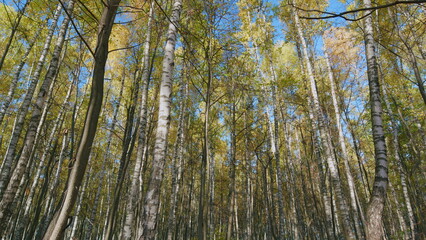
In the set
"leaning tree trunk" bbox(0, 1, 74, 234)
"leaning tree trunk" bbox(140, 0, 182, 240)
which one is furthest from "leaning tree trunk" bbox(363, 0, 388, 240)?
"leaning tree trunk" bbox(0, 1, 74, 234)

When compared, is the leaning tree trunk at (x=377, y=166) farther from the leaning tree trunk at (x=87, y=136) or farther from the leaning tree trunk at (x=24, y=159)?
the leaning tree trunk at (x=24, y=159)

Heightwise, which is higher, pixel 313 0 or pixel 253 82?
pixel 313 0

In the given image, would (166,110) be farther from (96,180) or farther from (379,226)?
(96,180)

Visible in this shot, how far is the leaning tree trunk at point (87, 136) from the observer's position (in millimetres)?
1619

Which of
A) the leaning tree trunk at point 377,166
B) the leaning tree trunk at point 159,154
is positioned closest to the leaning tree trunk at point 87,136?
the leaning tree trunk at point 159,154

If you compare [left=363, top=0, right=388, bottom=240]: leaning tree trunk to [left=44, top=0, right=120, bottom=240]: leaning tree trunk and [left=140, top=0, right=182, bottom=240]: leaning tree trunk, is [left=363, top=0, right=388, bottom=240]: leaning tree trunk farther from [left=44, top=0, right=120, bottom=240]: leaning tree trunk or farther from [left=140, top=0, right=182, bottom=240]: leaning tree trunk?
[left=44, top=0, right=120, bottom=240]: leaning tree trunk

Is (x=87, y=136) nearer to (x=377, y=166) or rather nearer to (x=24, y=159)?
(x=24, y=159)

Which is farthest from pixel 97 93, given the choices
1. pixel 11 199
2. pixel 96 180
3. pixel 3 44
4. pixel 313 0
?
pixel 96 180

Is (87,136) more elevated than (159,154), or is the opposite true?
(159,154)

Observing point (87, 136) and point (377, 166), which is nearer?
point (87, 136)

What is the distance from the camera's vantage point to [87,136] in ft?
5.82

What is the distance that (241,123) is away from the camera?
43.5ft

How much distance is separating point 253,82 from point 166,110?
232 inches

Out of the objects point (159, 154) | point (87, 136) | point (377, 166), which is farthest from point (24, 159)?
point (377, 166)
